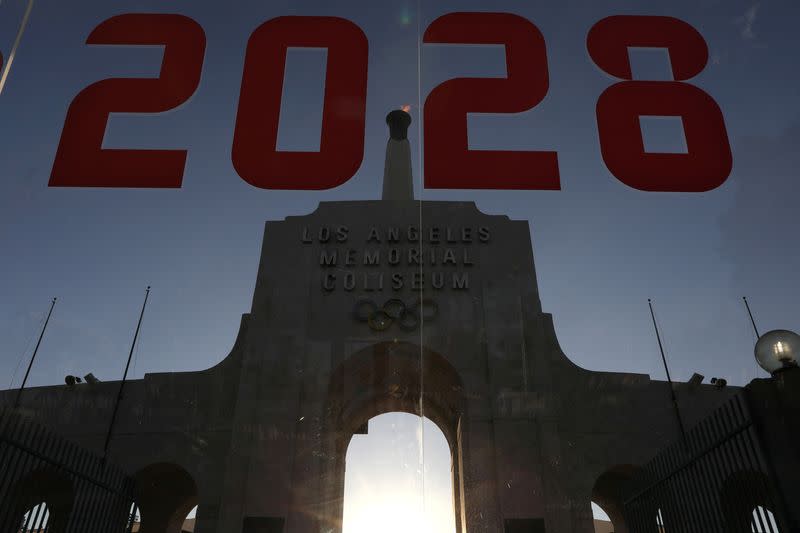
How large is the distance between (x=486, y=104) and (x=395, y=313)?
12929 millimetres

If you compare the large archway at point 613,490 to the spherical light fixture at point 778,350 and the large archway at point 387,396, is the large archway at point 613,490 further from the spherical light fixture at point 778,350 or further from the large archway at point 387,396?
the spherical light fixture at point 778,350

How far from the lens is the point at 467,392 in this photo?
23.9 metres

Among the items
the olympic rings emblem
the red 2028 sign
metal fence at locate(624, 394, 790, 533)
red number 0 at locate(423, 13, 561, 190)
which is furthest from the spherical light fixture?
the olympic rings emblem

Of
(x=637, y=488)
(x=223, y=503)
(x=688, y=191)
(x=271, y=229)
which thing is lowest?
(x=637, y=488)

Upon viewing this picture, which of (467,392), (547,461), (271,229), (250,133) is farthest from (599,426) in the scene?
(250,133)

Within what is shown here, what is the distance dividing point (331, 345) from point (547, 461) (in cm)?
961

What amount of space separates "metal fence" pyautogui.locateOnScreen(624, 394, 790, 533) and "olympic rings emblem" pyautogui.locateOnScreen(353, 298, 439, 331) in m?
12.1

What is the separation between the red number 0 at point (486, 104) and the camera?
1322 centimetres

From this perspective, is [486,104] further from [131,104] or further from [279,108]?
[131,104]

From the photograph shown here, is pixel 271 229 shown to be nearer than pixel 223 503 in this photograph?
No

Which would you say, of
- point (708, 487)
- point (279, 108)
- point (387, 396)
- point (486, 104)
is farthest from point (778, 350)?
point (387, 396)

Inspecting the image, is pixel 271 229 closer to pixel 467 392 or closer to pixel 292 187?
pixel 467 392

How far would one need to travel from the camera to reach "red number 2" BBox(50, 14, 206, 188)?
12.5 m

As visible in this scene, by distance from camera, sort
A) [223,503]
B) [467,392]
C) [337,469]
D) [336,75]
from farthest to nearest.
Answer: [337,469] → [467,392] → [223,503] → [336,75]
